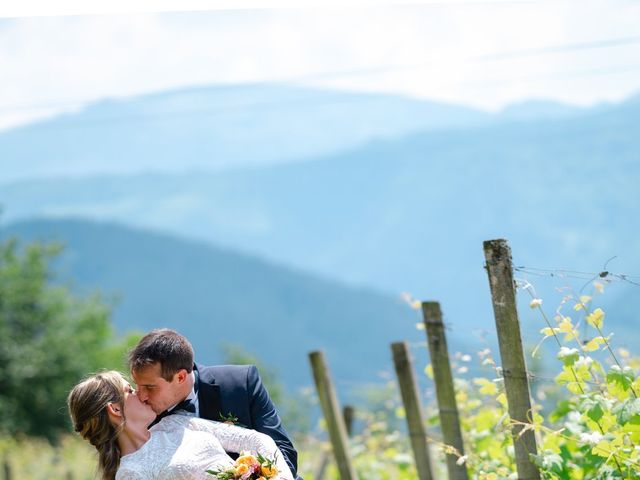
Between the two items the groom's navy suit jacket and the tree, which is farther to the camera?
the tree

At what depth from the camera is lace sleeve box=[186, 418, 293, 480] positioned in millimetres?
3332

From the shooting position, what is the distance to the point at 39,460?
16.6 m

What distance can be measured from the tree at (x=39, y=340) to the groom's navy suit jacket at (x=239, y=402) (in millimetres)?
28775

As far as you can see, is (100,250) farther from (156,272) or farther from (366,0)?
(366,0)

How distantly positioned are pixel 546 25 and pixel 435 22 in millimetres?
25446

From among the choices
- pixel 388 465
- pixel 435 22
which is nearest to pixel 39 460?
pixel 388 465

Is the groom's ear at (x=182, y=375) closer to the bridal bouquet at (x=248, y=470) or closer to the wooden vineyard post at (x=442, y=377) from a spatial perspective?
the bridal bouquet at (x=248, y=470)

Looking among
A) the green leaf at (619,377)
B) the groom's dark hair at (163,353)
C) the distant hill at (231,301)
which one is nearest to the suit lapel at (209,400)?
the groom's dark hair at (163,353)

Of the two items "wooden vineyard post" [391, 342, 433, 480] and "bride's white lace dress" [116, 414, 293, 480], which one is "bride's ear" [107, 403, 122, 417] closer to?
"bride's white lace dress" [116, 414, 293, 480]

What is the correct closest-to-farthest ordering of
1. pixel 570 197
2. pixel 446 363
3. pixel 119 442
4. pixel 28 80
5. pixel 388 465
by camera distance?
1. pixel 119 442
2. pixel 446 363
3. pixel 388 465
4. pixel 28 80
5. pixel 570 197

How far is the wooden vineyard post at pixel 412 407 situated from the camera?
577 cm

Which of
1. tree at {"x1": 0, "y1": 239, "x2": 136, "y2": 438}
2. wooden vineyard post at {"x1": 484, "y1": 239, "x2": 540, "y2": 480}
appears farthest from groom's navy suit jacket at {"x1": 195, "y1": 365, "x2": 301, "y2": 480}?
tree at {"x1": 0, "y1": 239, "x2": 136, "y2": 438}

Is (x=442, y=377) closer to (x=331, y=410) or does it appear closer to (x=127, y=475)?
(x=331, y=410)

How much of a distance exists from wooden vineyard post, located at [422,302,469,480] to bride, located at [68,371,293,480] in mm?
→ 1772
